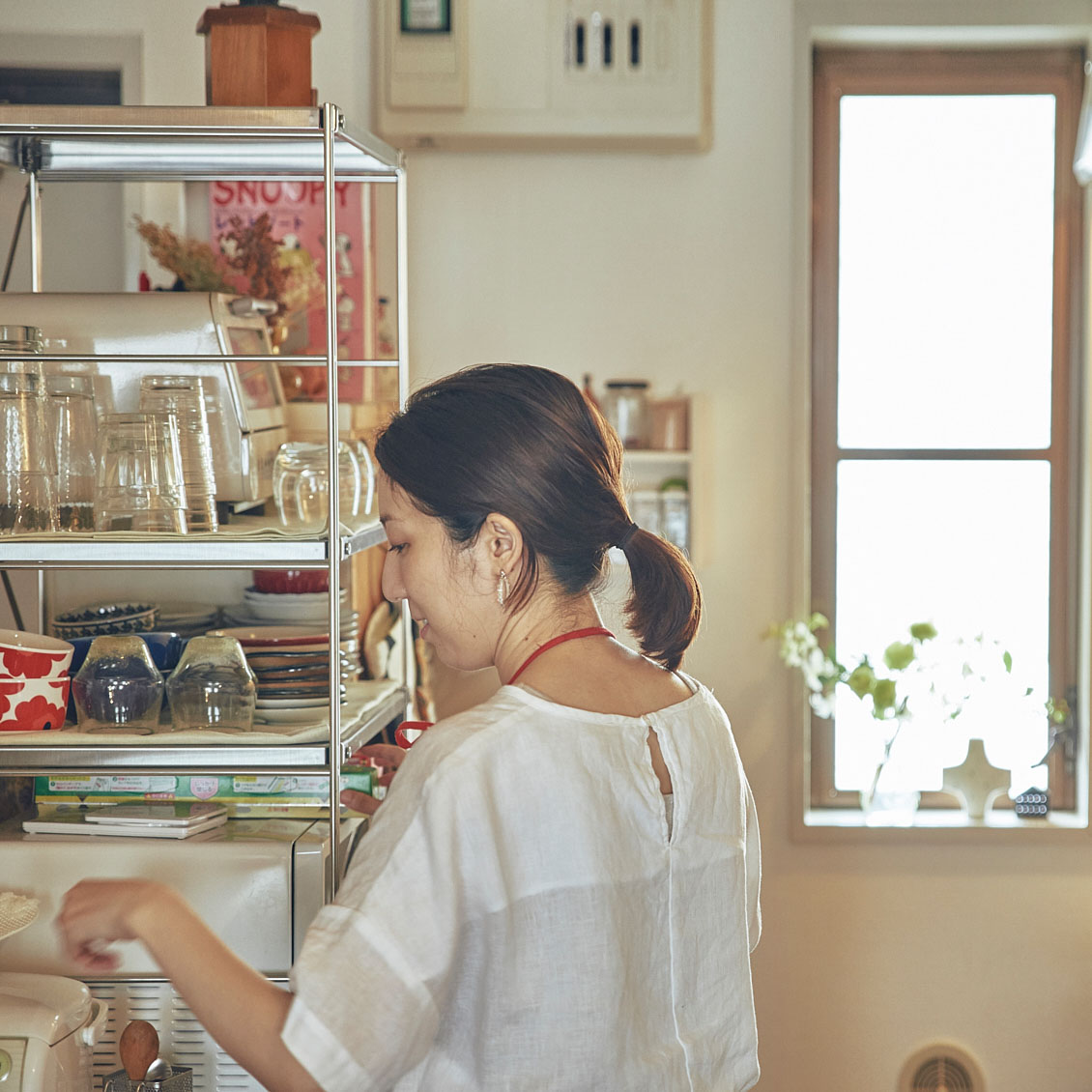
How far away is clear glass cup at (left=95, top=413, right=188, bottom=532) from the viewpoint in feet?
5.00

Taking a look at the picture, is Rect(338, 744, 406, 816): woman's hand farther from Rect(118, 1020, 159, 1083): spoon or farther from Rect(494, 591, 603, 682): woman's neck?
Rect(494, 591, 603, 682): woman's neck

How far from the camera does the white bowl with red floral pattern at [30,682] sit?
1.56 m

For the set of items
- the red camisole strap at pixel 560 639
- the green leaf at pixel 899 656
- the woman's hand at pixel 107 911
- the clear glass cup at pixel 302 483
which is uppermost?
the clear glass cup at pixel 302 483

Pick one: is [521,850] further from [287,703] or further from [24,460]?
[24,460]

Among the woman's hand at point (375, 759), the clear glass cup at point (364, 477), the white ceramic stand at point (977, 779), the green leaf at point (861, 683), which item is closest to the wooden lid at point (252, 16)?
the clear glass cup at point (364, 477)

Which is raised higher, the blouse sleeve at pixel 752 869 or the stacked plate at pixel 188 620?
the stacked plate at pixel 188 620

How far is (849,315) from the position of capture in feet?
8.98

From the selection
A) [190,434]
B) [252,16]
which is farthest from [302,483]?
[252,16]

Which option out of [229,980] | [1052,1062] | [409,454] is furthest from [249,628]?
[1052,1062]

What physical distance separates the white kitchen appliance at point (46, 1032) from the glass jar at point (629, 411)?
4.73 ft

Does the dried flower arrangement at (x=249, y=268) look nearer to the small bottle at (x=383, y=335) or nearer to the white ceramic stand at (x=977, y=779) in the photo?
the small bottle at (x=383, y=335)

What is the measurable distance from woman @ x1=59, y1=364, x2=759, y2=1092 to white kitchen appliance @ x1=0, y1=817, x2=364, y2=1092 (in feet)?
1.55

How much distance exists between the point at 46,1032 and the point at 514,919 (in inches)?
28.6

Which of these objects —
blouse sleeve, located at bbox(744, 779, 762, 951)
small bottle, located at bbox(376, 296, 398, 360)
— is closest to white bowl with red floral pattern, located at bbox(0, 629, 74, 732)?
blouse sleeve, located at bbox(744, 779, 762, 951)
